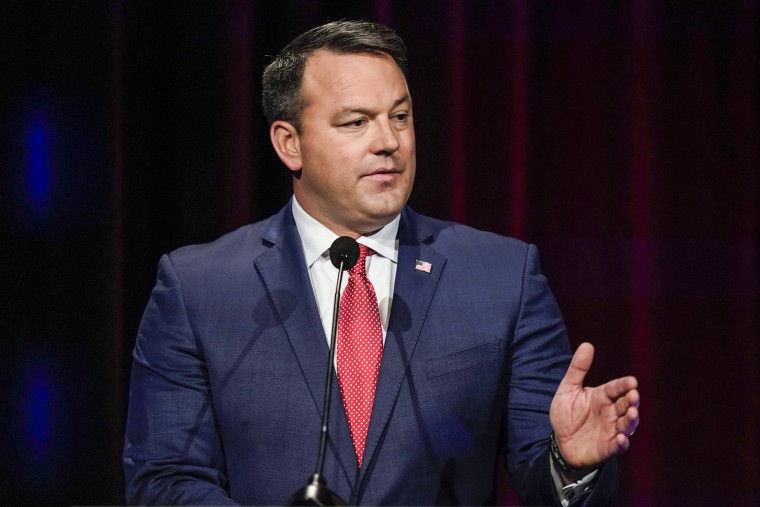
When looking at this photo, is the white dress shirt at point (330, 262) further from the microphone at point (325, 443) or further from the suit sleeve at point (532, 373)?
the microphone at point (325, 443)

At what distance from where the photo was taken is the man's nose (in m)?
2.00

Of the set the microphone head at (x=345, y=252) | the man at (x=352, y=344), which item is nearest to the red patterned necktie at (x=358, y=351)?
the man at (x=352, y=344)

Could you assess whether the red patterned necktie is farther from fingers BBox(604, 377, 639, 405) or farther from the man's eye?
fingers BBox(604, 377, 639, 405)

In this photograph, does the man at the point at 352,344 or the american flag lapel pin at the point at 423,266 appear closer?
the man at the point at 352,344

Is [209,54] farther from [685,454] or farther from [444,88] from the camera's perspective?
[685,454]

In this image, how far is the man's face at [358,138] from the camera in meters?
2.02

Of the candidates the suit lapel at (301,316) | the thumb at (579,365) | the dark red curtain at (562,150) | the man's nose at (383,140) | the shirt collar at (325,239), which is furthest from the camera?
the dark red curtain at (562,150)

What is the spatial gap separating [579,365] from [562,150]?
140 cm

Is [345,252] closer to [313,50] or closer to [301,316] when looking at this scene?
[301,316]

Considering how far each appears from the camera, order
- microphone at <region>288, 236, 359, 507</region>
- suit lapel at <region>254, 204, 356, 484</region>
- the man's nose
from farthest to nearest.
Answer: the man's nose < suit lapel at <region>254, 204, 356, 484</region> < microphone at <region>288, 236, 359, 507</region>

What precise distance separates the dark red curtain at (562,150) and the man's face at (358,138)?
2.58 feet

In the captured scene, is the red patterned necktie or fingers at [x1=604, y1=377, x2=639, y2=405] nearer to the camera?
fingers at [x1=604, y1=377, x2=639, y2=405]

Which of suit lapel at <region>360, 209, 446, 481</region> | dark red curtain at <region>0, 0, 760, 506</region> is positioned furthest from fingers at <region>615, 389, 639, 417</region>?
dark red curtain at <region>0, 0, 760, 506</region>

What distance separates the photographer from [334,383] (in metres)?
1.89
